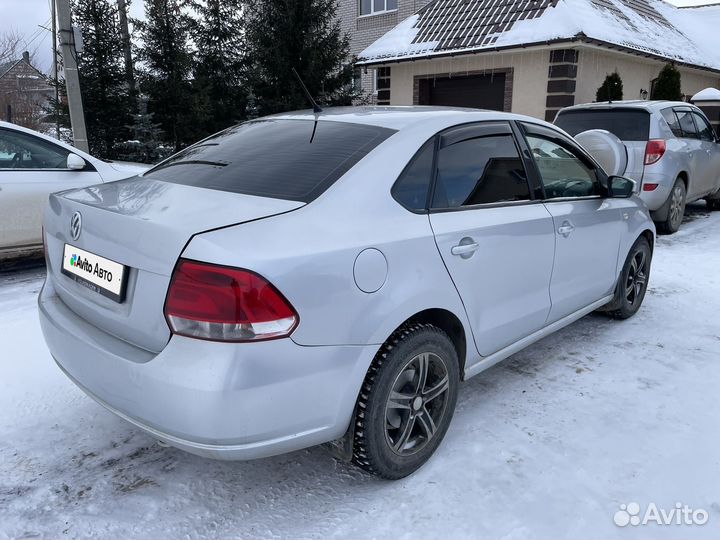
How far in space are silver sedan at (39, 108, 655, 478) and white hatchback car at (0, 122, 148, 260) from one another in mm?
3056

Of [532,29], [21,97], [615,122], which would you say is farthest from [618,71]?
[21,97]

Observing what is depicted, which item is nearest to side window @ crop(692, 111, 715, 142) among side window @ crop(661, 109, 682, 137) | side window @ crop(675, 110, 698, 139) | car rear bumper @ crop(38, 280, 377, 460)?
side window @ crop(675, 110, 698, 139)

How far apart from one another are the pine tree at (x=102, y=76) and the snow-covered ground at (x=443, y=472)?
973 centimetres

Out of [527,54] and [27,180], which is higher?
[527,54]

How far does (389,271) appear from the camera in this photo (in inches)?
88.4

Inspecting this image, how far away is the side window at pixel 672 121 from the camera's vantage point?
297 inches

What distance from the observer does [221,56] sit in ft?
44.5

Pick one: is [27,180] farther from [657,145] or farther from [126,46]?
[126,46]

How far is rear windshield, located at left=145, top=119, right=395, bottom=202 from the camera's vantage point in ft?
7.75

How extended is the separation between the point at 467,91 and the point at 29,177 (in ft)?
33.4

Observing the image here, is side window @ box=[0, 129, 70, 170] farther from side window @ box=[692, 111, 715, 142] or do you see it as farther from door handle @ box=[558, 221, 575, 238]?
side window @ box=[692, 111, 715, 142]

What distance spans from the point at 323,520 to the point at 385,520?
0.81 feet

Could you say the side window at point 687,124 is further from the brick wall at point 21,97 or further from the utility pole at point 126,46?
the brick wall at point 21,97

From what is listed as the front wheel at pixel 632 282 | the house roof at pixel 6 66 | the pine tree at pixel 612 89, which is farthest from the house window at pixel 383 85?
the house roof at pixel 6 66
